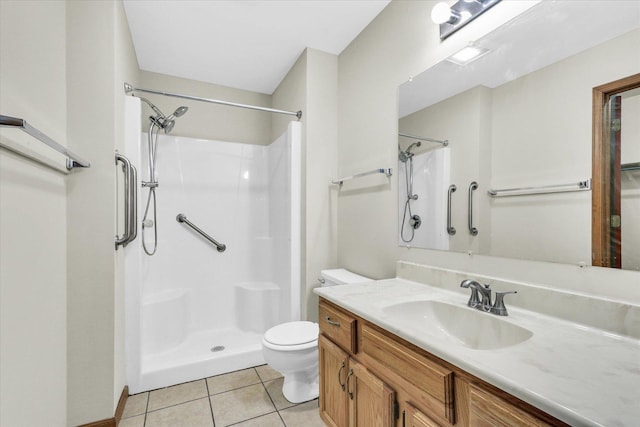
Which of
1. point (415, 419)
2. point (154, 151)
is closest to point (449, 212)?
point (415, 419)

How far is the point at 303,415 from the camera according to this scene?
1.66 metres

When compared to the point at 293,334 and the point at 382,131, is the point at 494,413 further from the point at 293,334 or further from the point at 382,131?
the point at 382,131

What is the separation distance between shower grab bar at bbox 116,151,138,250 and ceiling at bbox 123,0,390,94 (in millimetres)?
1085

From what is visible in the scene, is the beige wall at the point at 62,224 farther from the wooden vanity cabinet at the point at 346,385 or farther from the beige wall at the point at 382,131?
the beige wall at the point at 382,131

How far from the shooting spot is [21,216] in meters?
1.06

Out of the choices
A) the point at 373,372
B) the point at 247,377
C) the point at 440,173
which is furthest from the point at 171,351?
the point at 440,173

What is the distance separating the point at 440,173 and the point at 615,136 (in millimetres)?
648

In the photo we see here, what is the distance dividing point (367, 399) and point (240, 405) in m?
1.05

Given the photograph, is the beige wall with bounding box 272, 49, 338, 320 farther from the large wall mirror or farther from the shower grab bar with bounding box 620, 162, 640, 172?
the shower grab bar with bounding box 620, 162, 640, 172

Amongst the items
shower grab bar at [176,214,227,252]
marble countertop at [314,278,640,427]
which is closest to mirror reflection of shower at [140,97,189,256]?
shower grab bar at [176,214,227,252]

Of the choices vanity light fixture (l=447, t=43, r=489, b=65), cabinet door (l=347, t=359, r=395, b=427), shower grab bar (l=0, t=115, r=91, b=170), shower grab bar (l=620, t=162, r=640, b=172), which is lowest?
cabinet door (l=347, t=359, r=395, b=427)

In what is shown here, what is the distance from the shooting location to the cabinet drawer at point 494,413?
584mm

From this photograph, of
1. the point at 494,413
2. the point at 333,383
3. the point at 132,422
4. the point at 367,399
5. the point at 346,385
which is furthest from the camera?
the point at 132,422

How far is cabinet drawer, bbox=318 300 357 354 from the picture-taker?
1196 mm
